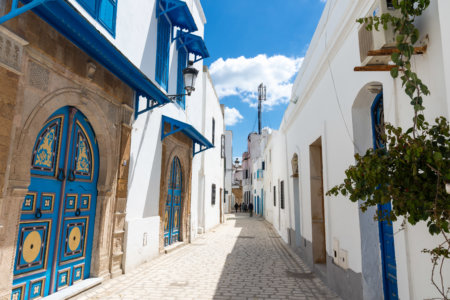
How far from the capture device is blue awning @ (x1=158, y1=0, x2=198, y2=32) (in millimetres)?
7320

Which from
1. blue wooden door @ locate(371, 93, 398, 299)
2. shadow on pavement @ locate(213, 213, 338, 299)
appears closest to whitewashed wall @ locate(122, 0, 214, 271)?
shadow on pavement @ locate(213, 213, 338, 299)

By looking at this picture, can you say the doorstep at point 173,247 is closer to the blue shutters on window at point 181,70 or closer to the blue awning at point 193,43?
the blue shutters on window at point 181,70

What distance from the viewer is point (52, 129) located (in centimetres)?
400

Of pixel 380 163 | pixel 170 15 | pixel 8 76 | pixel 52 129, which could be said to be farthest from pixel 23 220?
pixel 170 15

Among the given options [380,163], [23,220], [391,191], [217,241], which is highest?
[380,163]

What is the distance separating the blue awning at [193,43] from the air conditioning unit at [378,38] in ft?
21.7

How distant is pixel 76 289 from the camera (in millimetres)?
4164

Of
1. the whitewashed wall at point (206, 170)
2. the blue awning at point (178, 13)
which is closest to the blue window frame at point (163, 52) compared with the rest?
the blue awning at point (178, 13)

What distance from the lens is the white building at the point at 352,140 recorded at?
2430 mm

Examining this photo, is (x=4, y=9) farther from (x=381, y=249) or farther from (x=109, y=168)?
(x=381, y=249)

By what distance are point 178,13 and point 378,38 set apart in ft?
21.1

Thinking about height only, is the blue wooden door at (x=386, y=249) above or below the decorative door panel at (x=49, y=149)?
below

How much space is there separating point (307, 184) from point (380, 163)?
4.99 metres

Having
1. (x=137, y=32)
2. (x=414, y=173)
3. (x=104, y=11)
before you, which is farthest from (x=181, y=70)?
(x=414, y=173)
